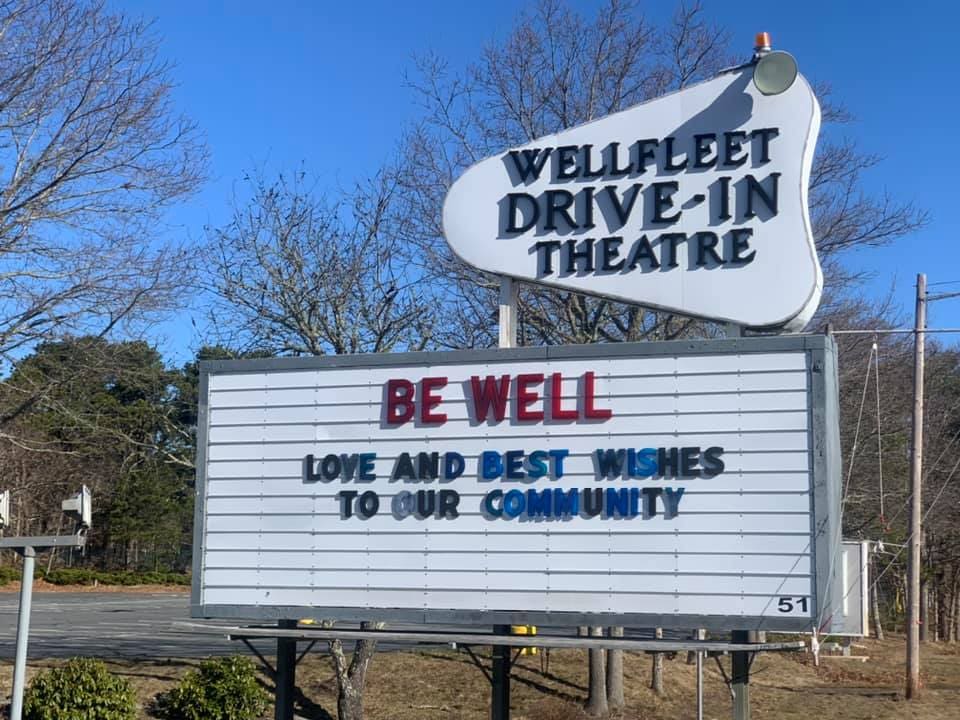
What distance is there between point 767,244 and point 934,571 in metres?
43.9

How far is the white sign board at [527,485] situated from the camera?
8078 millimetres

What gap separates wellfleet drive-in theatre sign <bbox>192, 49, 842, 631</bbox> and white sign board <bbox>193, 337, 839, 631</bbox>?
2cm

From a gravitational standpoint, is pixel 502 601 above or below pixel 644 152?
below

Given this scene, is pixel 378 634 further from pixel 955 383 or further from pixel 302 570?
pixel 955 383

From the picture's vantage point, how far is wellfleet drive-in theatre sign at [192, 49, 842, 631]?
8.12m

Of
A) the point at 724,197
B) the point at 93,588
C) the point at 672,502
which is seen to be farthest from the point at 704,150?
the point at 93,588

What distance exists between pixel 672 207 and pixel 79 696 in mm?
9338

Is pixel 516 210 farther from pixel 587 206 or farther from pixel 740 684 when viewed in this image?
pixel 740 684

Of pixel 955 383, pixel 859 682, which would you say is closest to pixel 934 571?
pixel 955 383

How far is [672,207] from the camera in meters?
8.77

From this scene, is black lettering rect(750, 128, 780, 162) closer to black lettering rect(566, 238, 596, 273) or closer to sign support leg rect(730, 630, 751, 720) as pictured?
black lettering rect(566, 238, 596, 273)

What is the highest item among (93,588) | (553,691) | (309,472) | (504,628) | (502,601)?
(309,472)

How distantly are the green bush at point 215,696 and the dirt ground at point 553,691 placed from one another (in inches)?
22.3

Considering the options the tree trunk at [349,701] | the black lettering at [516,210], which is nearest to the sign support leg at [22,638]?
the black lettering at [516,210]
